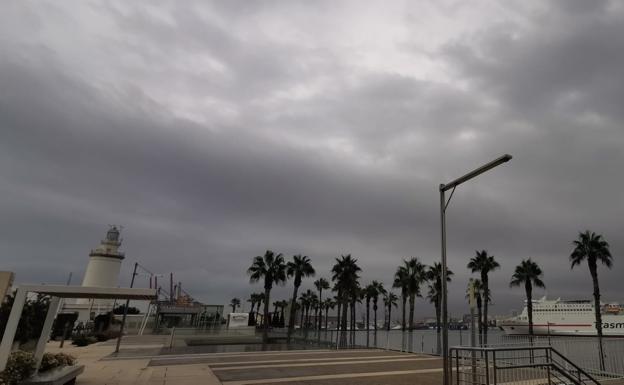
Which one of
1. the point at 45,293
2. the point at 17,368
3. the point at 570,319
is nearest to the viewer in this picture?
the point at 17,368

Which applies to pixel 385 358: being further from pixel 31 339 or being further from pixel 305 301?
pixel 305 301

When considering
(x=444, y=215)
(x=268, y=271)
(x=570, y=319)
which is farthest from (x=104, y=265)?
(x=570, y=319)

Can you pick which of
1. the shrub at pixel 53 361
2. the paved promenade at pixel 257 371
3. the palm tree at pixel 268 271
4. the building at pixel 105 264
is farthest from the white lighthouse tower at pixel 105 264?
the shrub at pixel 53 361

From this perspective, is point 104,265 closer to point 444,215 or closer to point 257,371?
point 257,371

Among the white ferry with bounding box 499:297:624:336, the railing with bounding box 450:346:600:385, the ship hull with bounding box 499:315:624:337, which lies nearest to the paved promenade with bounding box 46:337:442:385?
the railing with bounding box 450:346:600:385

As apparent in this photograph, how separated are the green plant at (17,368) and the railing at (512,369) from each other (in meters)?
11.7

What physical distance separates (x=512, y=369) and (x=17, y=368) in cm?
1521

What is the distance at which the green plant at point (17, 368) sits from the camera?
31.8 feet

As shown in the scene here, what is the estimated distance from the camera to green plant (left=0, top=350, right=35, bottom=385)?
9.70 meters

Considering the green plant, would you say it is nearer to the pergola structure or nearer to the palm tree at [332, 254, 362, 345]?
the pergola structure

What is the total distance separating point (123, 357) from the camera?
22.6 meters

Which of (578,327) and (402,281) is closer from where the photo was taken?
(402,281)

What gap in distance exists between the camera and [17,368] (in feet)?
32.9

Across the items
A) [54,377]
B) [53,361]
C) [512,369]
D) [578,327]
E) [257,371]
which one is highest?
[578,327]
